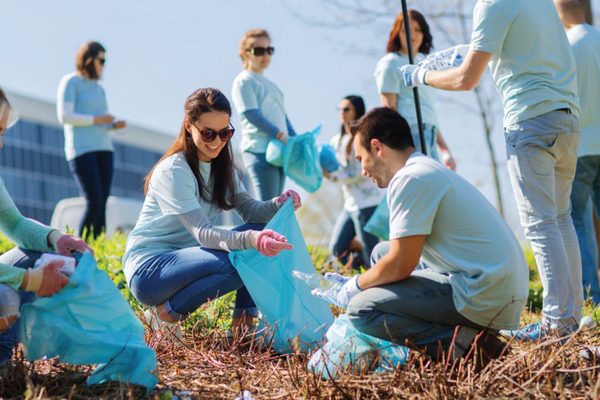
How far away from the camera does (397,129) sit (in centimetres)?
216

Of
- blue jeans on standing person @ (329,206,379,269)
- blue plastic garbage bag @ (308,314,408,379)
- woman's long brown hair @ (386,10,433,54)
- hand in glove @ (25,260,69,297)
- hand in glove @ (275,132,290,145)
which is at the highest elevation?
woman's long brown hair @ (386,10,433,54)

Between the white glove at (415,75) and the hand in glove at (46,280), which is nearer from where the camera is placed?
the hand in glove at (46,280)

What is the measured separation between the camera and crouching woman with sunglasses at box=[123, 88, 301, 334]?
2.56 m

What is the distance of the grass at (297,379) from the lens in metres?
1.85

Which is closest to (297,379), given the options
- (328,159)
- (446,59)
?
(446,59)

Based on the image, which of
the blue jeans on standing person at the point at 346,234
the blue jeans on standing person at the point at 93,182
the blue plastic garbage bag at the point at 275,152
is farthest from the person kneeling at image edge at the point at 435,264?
the blue jeans on standing person at the point at 93,182

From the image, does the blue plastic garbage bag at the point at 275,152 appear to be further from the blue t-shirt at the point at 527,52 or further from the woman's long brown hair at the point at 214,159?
the blue t-shirt at the point at 527,52

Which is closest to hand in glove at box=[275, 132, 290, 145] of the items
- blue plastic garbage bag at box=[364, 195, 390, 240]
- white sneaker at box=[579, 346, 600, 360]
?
blue plastic garbage bag at box=[364, 195, 390, 240]

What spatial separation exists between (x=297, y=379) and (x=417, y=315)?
0.51m

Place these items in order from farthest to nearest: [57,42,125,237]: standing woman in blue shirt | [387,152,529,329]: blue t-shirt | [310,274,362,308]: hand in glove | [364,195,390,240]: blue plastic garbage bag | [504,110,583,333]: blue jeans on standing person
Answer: [57,42,125,237]: standing woman in blue shirt
[364,195,390,240]: blue plastic garbage bag
[504,110,583,333]: blue jeans on standing person
[310,274,362,308]: hand in glove
[387,152,529,329]: blue t-shirt

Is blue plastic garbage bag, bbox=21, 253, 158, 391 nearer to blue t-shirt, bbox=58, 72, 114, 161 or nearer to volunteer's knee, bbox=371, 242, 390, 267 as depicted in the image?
volunteer's knee, bbox=371, 242, 390, 267

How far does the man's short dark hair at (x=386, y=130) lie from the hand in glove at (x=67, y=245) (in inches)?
45.4

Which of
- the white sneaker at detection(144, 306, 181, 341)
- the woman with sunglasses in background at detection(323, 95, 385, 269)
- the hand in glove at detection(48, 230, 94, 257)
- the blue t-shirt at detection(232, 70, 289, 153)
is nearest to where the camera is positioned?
the hand in glove at detection(48, 230, 94, 257)

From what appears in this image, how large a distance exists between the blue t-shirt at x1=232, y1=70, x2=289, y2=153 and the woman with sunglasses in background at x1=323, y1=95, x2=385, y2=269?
59 cm
